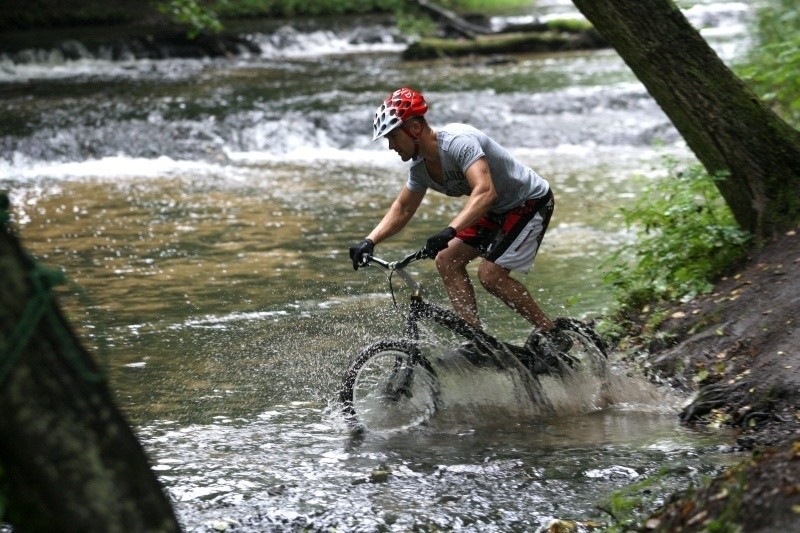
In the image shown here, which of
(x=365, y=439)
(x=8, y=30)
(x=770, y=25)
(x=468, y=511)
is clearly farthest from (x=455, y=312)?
(x=8, y=30)

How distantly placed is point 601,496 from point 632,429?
4.49ft

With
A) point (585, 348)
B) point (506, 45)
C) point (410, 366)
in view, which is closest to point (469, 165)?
point (410, 366)

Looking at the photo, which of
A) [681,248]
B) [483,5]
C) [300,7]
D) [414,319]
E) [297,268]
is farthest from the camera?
[483,5]

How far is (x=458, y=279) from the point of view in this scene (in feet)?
23.5

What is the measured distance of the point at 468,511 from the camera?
18.1 feet

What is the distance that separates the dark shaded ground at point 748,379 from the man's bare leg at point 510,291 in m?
1.09

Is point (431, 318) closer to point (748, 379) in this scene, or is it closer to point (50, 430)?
point (748, 379)

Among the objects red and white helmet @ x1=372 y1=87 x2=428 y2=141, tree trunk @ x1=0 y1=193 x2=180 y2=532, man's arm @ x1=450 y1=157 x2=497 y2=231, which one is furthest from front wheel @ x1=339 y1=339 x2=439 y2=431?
tree trunk @ x1=0 y1=193 x2=180 y2=532

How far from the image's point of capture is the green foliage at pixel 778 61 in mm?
11273

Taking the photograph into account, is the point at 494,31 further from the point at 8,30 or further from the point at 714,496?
the point at 714,496

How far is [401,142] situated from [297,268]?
5.64 meters

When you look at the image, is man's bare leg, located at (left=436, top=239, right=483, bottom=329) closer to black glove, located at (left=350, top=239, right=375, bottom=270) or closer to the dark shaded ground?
black glove, located at (left=350, top=239, right=375, bottom=270)

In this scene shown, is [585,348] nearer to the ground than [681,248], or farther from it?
nearer to the ground

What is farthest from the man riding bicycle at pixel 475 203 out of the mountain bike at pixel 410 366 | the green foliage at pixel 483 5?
the green foliage at pixel 483 5
